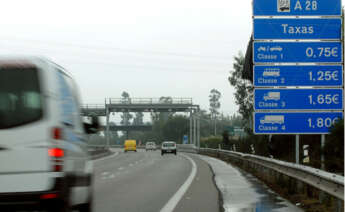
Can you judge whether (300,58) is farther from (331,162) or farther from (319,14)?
(331,162)

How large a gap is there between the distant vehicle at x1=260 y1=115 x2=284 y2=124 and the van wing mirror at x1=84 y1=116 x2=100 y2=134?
1006cm

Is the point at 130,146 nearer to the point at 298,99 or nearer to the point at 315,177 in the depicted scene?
the point at 298,99

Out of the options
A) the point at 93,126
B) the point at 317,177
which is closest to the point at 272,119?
the point at 317,177

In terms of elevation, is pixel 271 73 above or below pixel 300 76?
above

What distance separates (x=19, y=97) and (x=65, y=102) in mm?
866

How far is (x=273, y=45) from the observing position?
64.1ft

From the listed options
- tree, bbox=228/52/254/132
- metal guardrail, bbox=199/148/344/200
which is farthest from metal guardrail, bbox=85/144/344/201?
tree, bbox=228/52/254/132

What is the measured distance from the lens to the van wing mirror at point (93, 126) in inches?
399

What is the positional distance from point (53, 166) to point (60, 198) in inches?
15.3

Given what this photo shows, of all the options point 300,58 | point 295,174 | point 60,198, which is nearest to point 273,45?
point 300,58

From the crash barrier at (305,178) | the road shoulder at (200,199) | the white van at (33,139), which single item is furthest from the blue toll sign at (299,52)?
the white van at (33,139)

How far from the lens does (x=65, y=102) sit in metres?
8.59

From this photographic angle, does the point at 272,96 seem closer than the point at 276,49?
No

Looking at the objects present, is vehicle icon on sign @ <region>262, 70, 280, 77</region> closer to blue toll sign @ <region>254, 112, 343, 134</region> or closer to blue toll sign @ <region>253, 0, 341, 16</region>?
blue toll sign @ <region>254, 112, 343, 134</region>
